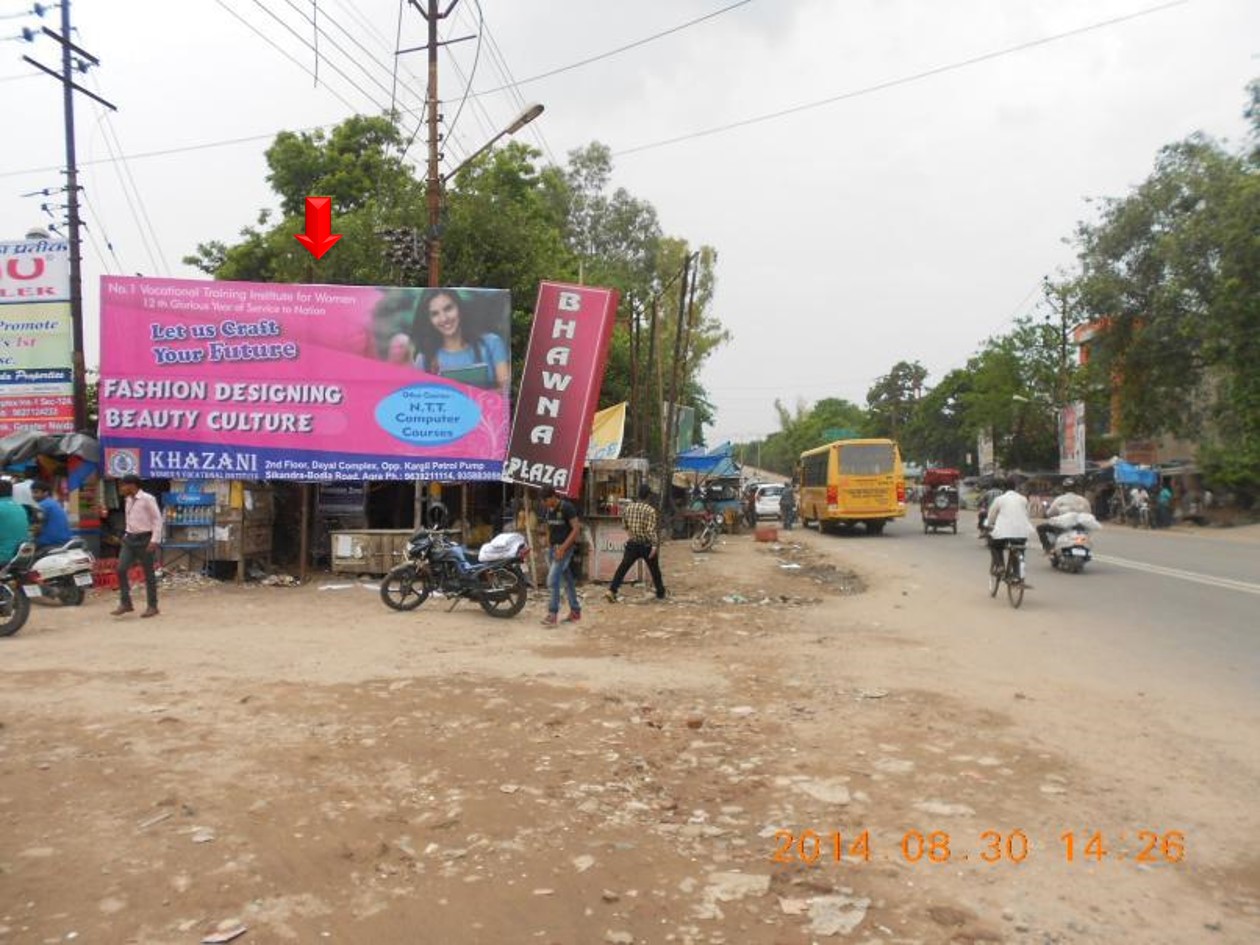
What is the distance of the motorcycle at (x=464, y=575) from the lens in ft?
34.8

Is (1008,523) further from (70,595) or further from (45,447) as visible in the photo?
(45,447)

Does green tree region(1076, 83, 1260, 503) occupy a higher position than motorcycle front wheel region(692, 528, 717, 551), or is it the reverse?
green tree region(1076, 83, 1260, 503)

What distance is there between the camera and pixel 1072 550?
14.4 m

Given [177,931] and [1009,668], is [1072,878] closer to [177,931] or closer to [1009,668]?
[177,931]

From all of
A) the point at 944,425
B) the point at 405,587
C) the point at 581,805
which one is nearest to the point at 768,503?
the point at 405,587

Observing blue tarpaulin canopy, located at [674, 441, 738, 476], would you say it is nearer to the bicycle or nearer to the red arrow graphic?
the red arrow graphic

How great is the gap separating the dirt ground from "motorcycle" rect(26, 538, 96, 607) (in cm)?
280

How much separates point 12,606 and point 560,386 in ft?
22.8

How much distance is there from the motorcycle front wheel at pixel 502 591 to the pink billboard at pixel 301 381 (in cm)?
318

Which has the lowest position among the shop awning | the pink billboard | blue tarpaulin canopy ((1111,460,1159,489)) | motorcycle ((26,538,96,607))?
motorcycle ((26,538,96,607))

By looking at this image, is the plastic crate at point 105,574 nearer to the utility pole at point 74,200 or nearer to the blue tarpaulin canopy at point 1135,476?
the utility pole at point 74,200

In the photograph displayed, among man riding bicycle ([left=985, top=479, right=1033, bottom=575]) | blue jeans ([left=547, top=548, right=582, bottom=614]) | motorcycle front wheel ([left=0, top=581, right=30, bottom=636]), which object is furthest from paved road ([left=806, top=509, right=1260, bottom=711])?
motorcycle front wheel ([left=0, top=581, right=30, bottom=636])

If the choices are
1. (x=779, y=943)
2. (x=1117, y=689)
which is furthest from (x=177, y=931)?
(x=1117, y=689)
